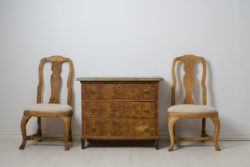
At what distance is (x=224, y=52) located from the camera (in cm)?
455

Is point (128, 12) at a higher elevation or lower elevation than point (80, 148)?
higher

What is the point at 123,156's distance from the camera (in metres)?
3.83

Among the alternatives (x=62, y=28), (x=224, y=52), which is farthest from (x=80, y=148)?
(x=224, y=52)

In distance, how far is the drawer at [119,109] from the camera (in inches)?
162

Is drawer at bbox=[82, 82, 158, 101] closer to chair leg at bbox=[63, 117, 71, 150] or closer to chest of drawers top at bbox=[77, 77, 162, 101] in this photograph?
chest of drawers top at bbox=[77, 77, 162, 101]

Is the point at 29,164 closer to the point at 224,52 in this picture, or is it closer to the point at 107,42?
the point at 107,42

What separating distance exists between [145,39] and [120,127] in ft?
3.95

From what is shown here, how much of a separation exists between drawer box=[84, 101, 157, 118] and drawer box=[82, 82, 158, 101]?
2.3 inches

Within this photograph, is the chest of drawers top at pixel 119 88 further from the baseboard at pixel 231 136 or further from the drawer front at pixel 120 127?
the baseboard at pixel 231 136

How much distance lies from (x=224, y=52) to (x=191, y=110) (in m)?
1.07

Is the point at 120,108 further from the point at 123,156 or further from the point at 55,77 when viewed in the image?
the point at 55,77

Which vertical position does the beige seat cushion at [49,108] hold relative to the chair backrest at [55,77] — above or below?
below

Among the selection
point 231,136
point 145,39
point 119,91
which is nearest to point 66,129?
point 119,91

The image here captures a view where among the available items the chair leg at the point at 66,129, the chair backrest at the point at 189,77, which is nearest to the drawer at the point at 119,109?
the chair leg at the point at 66,129
